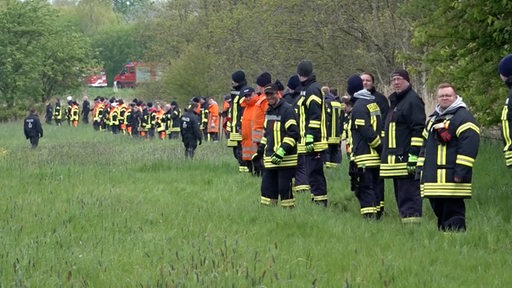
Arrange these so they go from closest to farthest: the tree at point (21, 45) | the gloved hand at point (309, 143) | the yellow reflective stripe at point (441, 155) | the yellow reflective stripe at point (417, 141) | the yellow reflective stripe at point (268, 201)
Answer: the yellow reflective stripe at point (441, 155)
the yellow reflective stripe at point (417, 141)
the yellow reflective stripe at point (268, 201)
the gloved hand at point (309, 143)
the tree at point (21, 45)

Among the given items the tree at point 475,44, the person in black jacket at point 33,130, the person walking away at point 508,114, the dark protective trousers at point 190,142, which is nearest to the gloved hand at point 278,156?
the person walking away at point 508,114

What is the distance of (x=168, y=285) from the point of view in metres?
7.11

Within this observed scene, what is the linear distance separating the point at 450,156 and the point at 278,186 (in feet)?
11.3

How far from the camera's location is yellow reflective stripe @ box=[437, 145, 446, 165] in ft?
32.4

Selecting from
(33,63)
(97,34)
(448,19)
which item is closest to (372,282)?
(448,19)

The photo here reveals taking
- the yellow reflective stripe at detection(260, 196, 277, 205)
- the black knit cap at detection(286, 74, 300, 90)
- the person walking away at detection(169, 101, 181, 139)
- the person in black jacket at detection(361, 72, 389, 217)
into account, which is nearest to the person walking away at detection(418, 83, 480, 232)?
the person in black jacket at detection(361, 72, 389, 217)

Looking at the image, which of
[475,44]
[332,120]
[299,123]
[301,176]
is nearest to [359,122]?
[299,123]

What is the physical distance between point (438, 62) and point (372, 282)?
9236mm

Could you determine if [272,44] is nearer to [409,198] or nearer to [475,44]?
[475,44]

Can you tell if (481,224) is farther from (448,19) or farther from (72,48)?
(72,48)

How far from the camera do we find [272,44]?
122ft

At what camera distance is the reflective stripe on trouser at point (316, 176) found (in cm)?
1344

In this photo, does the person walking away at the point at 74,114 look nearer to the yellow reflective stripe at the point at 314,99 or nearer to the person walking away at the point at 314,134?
the person walking away at the point at 314,134

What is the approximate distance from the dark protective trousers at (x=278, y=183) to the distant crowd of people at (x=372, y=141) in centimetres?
1
